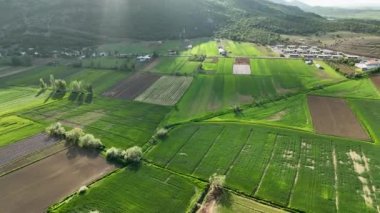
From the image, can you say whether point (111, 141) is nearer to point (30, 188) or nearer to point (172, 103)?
point (30, 188)

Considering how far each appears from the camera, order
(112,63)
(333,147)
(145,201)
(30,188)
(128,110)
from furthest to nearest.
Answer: (112,63) < (128,110) < (333,147) < (30,188) < (145,201)

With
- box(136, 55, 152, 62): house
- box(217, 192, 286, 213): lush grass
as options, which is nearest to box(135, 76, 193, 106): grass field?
Result: box(136, 55, 152, 62): house

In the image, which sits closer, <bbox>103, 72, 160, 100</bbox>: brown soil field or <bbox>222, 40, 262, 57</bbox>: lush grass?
<bbox>103, 72, 160, 100</bbox>: brown soil field

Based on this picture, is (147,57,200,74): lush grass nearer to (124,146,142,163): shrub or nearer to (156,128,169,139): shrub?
(156,128,169,139): shrub

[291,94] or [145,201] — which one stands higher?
[291,94]

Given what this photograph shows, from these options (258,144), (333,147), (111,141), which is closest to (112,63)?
(111,141)
